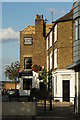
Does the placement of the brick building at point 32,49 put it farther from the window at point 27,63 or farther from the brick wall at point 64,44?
the brick wall at point 64,44

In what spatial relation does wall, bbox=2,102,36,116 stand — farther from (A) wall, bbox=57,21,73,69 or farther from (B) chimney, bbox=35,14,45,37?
(B) chimney, bbox=35,14,45,37

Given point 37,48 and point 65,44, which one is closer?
point 65,44

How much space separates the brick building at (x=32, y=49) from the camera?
44.6m

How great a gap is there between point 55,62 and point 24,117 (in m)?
18.0

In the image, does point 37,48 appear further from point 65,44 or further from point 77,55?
point 77,55

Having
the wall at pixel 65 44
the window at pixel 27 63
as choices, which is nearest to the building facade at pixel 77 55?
the wall at pixel 65 44

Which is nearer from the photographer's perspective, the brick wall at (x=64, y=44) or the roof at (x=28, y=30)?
the brick wall at (x=64, y=44)

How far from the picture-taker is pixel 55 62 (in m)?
35.7

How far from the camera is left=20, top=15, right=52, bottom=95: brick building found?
44.6 metres

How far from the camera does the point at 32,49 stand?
148 ft

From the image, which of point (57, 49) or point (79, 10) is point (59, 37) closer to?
point (57, 49)

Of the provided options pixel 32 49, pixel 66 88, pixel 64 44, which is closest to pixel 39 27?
pixel 32 49

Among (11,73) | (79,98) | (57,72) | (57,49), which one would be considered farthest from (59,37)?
(11,73)

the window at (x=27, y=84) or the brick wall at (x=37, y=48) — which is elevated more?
the brick wall at (x=37, y=48)
